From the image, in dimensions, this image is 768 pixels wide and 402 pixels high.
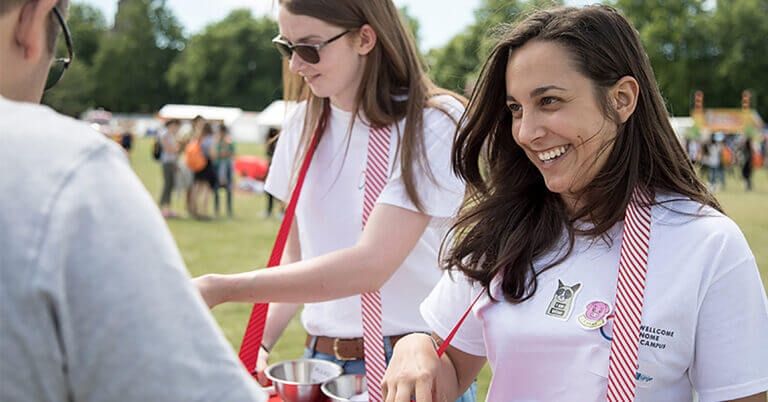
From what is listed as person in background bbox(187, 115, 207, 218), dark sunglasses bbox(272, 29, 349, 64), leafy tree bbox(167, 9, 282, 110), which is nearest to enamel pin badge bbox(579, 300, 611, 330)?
dark sunglasses bbox(272, 29, 349, 64)

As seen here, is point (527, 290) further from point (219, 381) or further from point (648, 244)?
point (219, 381)

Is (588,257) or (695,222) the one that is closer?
(695,222)

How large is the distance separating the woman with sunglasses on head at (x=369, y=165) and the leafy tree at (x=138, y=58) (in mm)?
87677

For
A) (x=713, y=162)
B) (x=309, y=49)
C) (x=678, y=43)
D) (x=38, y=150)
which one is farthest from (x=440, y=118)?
(x=678, y=43)

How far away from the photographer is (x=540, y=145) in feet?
6.17

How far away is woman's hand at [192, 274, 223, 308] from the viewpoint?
5.82 feet

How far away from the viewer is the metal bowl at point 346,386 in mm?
2047

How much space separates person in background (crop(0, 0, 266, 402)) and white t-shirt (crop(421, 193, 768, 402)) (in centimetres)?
109

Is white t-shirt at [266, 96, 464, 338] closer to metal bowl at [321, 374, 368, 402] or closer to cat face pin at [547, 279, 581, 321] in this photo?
metal bowl at [321, 374, 368, 402]

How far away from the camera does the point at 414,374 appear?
179 centimetres

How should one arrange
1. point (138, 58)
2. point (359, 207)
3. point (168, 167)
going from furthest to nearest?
point (138, 58) < point (168, 167) < point (359, 207)

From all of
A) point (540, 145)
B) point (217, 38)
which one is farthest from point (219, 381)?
point (217, 38)

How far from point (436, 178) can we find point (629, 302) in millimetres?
841

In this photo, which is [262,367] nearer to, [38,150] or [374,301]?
[374,301]
